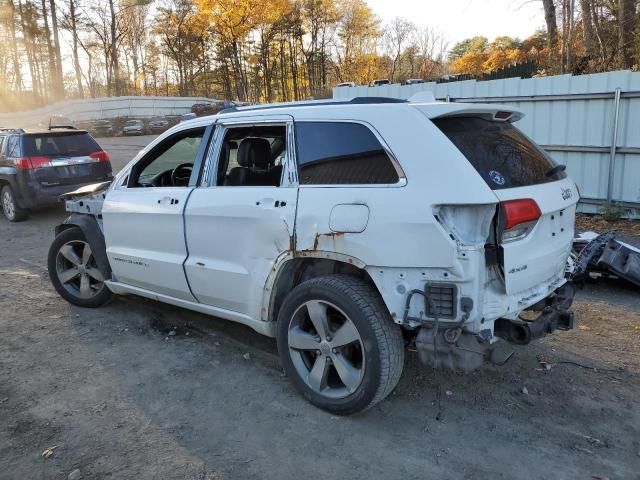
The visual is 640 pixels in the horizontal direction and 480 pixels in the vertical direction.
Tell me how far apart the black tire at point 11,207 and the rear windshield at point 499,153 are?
9.53m

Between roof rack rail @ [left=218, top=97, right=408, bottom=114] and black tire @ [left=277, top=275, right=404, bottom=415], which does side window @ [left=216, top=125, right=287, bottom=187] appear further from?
black tire @ [left=277, top=275, right=404, bottom=415]

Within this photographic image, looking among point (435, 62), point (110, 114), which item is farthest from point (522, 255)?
point (435, 62)

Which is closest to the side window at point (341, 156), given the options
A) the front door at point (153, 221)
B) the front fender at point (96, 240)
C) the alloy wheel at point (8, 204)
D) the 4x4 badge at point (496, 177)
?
the 4x4 badge at point (496, 177)

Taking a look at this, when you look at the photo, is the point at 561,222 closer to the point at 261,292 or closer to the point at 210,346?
the point at 261,292

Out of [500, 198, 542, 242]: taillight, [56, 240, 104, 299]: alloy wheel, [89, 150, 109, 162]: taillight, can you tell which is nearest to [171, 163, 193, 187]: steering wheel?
[56, 240, 104, 299]: alloy wheel

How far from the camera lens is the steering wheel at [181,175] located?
4688mm

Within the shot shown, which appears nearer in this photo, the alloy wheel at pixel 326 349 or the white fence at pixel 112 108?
the alloy wheel at pixel 326 349

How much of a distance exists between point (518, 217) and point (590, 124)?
6.61m

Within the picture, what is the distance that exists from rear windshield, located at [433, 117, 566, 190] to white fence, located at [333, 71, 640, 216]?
5.51 meters

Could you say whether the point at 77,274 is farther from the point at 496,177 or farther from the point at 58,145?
the point at 58,145

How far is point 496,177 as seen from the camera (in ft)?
10.1

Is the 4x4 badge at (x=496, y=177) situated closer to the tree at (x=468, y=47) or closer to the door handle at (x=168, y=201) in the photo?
the door handle at (x=168, y=201)

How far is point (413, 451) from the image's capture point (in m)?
3.06

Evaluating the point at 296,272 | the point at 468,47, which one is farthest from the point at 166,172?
the point at 468,47
